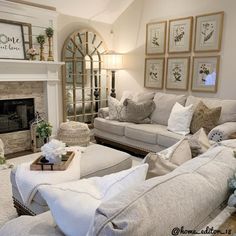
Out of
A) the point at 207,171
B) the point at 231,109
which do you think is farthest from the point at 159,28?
the point at 207,171

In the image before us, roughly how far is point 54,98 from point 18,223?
3309mm

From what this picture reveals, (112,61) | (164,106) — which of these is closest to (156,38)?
(112,61)

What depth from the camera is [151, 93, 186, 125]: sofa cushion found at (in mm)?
3877

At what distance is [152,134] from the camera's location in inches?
138

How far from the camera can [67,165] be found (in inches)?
83.5

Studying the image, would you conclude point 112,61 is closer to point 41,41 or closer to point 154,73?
point 154,73

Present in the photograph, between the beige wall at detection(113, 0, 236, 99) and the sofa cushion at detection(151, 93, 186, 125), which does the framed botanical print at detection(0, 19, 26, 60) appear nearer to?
the beige wall at detection(113, 0, 236, 99)

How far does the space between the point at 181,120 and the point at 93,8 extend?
8.92 feet

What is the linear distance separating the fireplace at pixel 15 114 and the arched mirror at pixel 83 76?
26.0 inches

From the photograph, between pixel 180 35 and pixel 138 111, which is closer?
pixel 138 111

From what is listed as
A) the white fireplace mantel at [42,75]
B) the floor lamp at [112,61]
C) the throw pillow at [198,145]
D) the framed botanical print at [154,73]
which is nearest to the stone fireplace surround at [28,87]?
the white fireplace mantel at [42,75]

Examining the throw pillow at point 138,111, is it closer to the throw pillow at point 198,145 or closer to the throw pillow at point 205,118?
the throw pillow at point 205,118

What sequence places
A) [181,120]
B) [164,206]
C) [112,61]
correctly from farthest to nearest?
1. [112,61]
2. [181,120]
3. [164,206]

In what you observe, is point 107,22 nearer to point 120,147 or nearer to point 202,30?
point 202,30
